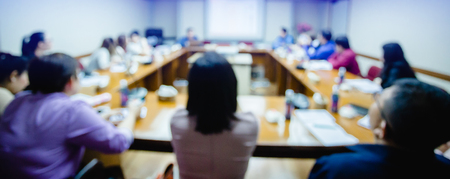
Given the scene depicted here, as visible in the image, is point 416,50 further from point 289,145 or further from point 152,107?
point 152,107

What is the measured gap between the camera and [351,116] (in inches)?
62.4

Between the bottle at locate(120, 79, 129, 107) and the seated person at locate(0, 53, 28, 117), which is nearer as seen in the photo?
the seated person at locate(0, 53, 28, 117)

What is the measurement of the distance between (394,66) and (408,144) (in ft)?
6.55

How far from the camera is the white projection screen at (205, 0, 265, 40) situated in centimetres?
775

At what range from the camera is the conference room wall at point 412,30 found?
336cm

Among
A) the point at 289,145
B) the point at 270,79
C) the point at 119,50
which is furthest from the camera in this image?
the point at 270,79

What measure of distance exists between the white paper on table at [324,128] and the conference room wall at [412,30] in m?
2.85

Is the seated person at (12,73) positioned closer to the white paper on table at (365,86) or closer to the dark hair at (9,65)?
the dark hair at (9,65)

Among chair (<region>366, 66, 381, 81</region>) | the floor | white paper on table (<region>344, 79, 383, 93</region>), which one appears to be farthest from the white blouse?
chair (<region>366, 66, 381, 81</region>)

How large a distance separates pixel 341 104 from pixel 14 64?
2284mm

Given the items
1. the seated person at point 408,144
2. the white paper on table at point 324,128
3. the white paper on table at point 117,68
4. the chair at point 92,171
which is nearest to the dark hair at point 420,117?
the seated person at point 408,144

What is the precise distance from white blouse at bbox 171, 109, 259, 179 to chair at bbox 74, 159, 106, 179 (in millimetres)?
444

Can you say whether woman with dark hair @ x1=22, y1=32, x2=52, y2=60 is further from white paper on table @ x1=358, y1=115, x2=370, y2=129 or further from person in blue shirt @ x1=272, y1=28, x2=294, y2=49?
person in blue shirt @ x1=272, y1=28, x2=294, y2=49

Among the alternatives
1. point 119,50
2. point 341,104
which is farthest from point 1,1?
point 341,104
